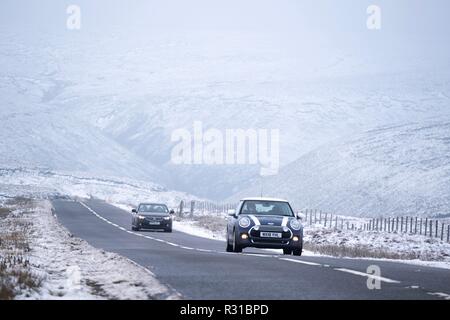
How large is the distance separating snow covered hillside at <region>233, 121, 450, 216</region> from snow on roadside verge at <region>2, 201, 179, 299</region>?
60.7m

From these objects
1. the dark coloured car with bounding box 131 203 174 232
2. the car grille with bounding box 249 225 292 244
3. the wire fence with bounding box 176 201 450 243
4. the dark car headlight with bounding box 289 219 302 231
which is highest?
the dark car headlight with bounding box 289 219 302 231

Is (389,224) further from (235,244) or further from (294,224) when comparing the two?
(235,244)

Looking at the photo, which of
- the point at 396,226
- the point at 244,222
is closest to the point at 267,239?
the point at 244,222

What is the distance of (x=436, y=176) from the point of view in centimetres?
8900

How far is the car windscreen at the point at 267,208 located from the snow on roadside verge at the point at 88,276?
4649mm

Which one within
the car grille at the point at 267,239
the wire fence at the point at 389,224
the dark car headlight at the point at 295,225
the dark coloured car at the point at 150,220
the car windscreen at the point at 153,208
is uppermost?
the dark car headlight at the point at 295,225

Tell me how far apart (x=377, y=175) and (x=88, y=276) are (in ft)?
275

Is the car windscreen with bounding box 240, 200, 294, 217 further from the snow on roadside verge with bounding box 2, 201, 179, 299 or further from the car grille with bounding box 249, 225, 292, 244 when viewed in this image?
the snow on roadside verge with bounding box 2, 201, 179, 299

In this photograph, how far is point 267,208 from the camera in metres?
23.7

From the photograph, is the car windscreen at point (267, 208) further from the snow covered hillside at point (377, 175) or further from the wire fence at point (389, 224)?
the snow covered hillside at point (377, 175)

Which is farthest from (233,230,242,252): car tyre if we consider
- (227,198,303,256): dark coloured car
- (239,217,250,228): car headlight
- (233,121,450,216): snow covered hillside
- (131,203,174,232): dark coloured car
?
(233,121,450,216): snow covered hillside

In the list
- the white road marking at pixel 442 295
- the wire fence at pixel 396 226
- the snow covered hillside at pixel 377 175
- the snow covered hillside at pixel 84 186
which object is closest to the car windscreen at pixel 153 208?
the wire fence at pixel 396 226

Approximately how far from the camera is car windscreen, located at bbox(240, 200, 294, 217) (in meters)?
23.3

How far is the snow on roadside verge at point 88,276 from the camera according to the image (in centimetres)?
1076
